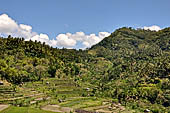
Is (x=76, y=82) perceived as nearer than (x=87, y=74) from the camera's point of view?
Yes

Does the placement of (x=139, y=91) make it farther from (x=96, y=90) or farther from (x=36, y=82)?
(x=36, y=82)

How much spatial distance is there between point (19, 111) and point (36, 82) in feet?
49.3

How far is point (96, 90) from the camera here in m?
35.0

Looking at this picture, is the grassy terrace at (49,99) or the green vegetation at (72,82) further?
the green vegetation at (72,82)

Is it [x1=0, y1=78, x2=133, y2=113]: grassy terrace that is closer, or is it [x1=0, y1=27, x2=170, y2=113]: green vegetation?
[x1=0, y1=78, x2=133, y2=113]: grassy terrace

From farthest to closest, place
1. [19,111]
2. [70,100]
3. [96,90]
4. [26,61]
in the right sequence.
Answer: [26,61] < [96,90] < [70,100] < [19,111]

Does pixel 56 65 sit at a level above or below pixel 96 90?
above

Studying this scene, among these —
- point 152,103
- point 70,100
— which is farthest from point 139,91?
point 70,100

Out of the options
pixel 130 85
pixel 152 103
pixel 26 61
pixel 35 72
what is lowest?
pixel 152 103

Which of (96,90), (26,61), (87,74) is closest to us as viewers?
(96,90)

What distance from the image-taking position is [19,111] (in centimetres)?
2053

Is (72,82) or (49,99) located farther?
(72,82)

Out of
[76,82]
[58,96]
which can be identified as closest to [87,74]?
[76,82]

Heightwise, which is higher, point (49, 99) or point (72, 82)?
point (72, 82)
